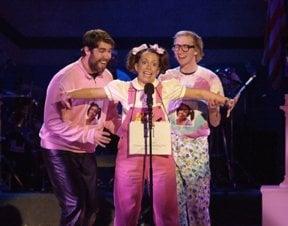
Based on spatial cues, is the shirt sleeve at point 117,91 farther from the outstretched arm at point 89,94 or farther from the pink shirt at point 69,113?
the pink shirt at point 69,113

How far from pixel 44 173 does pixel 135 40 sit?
3030mm

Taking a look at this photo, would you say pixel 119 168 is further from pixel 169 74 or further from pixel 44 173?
pixel 44 173

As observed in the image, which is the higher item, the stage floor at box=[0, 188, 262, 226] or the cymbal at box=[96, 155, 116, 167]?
the cymbal at box=[96, 155, 116, 167]

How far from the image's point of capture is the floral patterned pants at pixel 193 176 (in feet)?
18.5

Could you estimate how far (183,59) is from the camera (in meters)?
5.64

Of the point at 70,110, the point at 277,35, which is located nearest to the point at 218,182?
the point at 277,35

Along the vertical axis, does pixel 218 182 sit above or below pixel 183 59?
below

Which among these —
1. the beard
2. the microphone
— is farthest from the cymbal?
the microphone

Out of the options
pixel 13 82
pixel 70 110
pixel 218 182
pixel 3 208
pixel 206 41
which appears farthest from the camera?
pixel 206 41

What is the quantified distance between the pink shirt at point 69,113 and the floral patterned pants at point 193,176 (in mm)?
682

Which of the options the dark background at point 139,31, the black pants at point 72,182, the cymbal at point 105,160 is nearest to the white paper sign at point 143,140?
the black pants at point 72,182

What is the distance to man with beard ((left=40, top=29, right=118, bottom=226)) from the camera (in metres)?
5.45

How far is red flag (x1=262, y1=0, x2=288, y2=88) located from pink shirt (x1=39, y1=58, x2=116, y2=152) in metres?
3.68

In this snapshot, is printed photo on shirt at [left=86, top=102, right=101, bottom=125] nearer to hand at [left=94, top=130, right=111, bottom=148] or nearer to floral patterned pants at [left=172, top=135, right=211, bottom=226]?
hand at [left=94, top=130, right=111, bottom=148]
